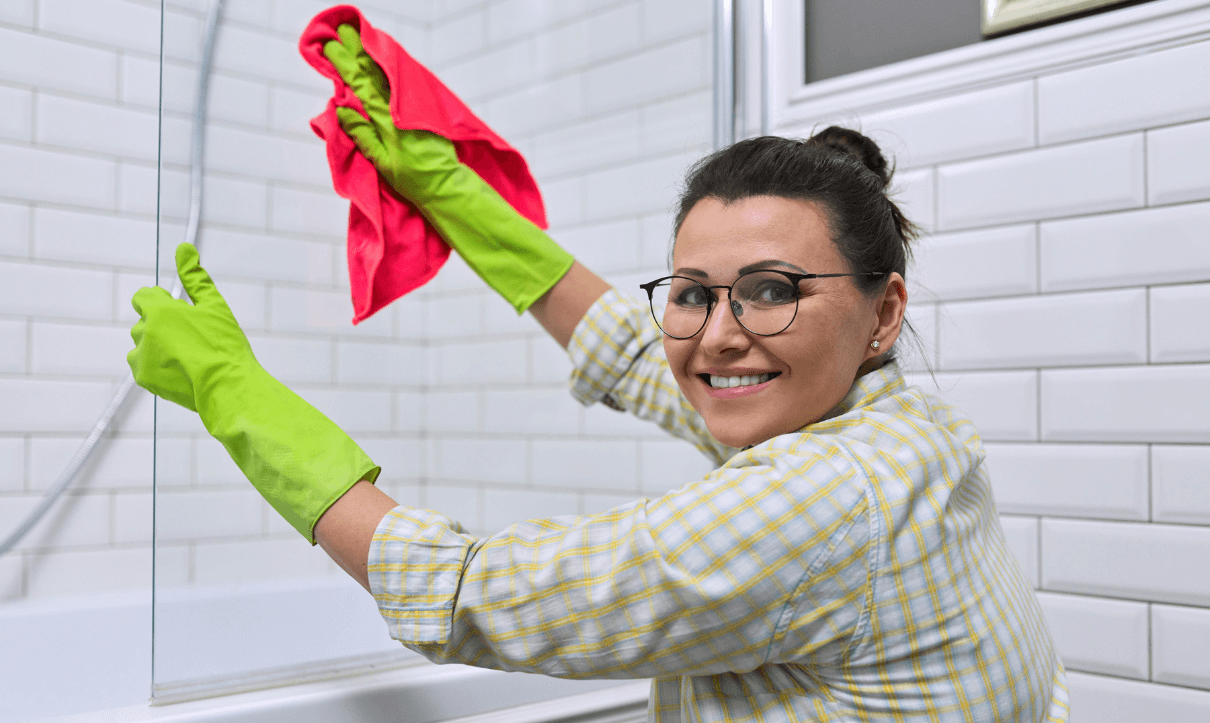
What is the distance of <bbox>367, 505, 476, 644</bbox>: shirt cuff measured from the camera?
72 cm

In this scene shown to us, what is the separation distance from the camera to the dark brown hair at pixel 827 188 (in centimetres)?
83

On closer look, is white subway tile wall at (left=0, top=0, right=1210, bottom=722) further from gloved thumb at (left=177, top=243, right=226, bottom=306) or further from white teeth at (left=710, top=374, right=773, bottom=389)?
white teeth at (left=710, top=374, right=773, bottom=389)

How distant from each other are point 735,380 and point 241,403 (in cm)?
44

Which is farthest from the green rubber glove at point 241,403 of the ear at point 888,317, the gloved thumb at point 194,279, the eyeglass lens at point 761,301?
the ear at point 888,317

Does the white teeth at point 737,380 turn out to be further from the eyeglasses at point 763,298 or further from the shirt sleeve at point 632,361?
the shirt sleeve at point 632,361

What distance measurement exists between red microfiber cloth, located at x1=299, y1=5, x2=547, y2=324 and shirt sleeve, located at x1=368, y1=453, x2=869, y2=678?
0.45 meters

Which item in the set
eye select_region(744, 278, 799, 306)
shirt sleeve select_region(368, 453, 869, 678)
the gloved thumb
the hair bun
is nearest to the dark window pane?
the hair bun

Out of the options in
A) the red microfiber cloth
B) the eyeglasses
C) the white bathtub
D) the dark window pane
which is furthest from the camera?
the dark window pane

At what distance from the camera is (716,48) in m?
1.59

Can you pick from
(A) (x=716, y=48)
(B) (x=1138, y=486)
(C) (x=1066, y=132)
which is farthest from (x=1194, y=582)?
(A) (x=716, y=48)

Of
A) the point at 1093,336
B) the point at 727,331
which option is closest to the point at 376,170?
the point at 727,331

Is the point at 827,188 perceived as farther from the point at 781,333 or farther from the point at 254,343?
the point at 254,343

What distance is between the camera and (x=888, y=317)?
2.92 feet

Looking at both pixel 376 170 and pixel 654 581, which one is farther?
pixel 376 170
